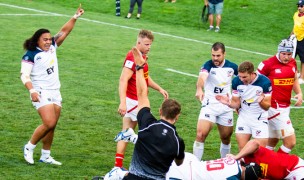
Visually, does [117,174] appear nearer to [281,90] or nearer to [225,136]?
[225,136]

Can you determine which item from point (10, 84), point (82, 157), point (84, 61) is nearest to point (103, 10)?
point (84, 61)

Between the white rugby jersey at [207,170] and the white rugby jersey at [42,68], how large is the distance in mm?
2835

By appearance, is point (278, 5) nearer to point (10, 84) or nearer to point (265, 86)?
point (10, 84)

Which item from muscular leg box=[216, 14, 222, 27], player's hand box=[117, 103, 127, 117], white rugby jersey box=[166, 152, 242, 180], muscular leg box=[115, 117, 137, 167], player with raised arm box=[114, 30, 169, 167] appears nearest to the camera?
white rugby jersey box=[166, 152, 242, 180]

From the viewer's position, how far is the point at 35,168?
1268 cm

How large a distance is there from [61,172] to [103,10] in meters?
22.0

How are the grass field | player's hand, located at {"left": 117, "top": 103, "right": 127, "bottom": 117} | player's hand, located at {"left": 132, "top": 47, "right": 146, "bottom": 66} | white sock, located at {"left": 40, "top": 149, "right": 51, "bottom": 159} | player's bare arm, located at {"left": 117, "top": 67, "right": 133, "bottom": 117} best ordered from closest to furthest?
player's hand, located at {"left": 132, "top": 47, "right": 146, "bottom": 66}, player's hand, located at {"left": 117, "top": 103, "right": 127, "bottom": 117}, player's bare arm, located at {"left": 117, "top": 67, "right": 133, "bottom": 117}, white sock, located at {"left": 40, "top": 149, "right": 51, "bottom": 159}, the grass field

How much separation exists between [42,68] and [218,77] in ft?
9.97

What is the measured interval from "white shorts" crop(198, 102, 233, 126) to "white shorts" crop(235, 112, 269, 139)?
1.41 ft

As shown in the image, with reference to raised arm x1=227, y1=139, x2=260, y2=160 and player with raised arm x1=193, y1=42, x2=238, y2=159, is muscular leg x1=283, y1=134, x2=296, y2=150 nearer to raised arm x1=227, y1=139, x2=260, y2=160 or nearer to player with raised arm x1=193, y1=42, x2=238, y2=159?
player with raised arm x1=193, y1=42, x2=238, y2=159

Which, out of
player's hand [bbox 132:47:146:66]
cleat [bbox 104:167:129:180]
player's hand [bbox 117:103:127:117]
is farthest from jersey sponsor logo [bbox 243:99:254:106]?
player's hand [bbox 132:47:146:66]

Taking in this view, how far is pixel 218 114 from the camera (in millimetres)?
13289

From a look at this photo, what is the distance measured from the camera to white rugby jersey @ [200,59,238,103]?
1325 centimetres

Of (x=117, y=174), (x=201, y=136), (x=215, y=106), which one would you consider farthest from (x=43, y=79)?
(x=215, y=106)
